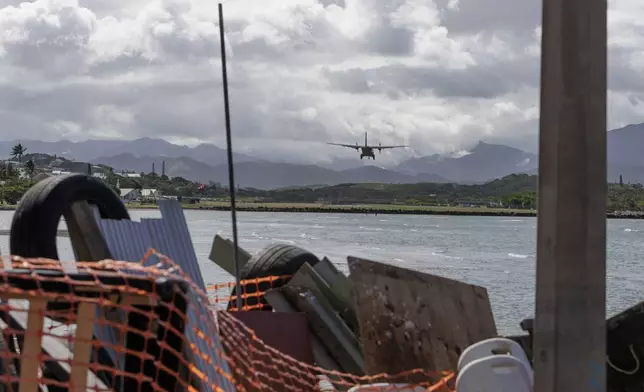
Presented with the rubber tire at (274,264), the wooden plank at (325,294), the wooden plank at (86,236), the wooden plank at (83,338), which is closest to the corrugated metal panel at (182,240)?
the wooden plank at (86,236)

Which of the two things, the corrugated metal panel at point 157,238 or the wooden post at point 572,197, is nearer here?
the wooden post at point 572,197

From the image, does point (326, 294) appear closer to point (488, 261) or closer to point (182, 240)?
point (182, 240)

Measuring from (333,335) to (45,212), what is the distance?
9.07ft

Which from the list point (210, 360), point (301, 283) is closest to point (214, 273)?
point (301, 283)

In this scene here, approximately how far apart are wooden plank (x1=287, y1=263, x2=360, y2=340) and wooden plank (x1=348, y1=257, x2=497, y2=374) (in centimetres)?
138

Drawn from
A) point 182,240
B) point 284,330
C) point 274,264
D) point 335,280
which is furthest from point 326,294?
point 182,240

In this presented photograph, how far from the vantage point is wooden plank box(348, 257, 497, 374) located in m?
7.37

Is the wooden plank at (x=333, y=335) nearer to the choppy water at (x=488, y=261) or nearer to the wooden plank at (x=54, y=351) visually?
the wooden plank at (x=54, y=351)

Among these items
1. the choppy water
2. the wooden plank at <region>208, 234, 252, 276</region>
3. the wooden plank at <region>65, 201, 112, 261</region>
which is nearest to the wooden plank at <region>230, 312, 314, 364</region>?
the wooden plank at <region>65, 201, 112, 261</region>

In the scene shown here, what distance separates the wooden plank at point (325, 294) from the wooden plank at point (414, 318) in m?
1.38

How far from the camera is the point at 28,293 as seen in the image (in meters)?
4.01

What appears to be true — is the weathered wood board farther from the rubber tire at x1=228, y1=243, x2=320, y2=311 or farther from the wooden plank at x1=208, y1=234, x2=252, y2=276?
the wooden plank at x1=208, y1=234, x2=252, y2=276

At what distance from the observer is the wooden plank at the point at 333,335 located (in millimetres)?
8469

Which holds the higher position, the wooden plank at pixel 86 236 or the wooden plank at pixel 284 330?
the wooden plank at pixel 86 236
